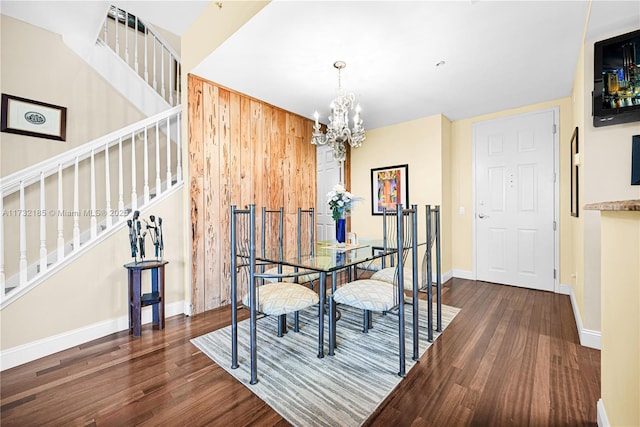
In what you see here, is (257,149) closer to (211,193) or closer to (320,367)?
(211,193)

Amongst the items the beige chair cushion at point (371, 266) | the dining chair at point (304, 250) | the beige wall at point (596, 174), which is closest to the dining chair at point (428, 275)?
the beige chair cushion at point (371, 266)

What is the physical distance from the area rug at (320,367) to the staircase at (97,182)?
137 centimetres

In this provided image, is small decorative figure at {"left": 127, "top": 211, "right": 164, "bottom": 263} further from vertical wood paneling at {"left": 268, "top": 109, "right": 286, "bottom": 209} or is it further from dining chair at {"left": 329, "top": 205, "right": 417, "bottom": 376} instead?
dining chair at {"left": 329, "top": 205, "right": 417, "bottom": 376}

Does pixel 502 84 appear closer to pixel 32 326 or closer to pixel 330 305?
pixel 330 305

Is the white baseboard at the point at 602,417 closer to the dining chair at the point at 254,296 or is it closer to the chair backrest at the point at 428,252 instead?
the chair backrest at the point at 428,252

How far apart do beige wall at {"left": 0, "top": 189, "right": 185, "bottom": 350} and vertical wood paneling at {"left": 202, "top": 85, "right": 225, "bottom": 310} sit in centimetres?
32

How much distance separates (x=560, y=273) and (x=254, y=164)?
4.14 m

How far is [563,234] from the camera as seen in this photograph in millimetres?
3465

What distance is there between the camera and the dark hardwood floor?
1.45m

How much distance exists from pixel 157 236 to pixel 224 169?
1.01 metres

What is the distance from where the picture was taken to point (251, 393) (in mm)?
1641

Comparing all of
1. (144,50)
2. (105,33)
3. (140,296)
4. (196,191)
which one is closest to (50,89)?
(105,33)

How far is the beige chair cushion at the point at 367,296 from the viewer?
1885 millimetres

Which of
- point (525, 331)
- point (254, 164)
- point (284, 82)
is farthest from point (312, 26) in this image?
point (525, 331)
